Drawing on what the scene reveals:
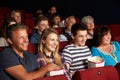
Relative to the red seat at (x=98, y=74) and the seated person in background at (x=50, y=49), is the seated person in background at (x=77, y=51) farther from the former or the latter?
the red seat at (x=98, y=74)

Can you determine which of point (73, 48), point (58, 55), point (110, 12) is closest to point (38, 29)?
point (73, 48)

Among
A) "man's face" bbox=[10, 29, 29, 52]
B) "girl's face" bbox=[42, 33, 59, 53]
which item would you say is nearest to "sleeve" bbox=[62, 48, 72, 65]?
"girl's face" bbox=[42, 33, 59, 53]

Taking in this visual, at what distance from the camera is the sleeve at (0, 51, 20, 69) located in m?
1.74

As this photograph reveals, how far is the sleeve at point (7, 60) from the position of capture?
1.74 meters

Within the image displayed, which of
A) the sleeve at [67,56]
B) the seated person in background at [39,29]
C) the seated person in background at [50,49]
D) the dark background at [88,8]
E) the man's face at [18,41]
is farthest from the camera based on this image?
the dark background at [88,8]

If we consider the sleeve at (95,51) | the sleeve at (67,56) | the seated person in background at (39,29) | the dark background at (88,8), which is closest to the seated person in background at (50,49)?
the sleeve at (67,56)

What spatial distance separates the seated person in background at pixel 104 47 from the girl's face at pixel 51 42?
594mm

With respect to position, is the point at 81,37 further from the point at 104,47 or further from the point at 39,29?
the point at 39,29

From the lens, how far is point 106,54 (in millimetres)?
2645

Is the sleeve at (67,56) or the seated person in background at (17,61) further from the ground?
the seated person in background at (17,61)

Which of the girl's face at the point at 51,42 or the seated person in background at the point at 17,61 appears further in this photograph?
the girl's face at the point at 51,42

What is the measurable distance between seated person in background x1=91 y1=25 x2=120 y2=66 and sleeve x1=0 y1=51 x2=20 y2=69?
3.57 ft

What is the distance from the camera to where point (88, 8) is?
20.2 ft

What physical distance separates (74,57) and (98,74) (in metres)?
0.66
